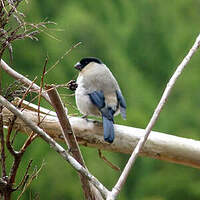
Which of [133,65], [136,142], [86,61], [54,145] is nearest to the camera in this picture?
[54,145]

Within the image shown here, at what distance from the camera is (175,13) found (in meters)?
8.97

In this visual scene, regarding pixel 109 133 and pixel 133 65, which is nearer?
pixel 109 133

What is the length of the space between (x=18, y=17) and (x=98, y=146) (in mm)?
717

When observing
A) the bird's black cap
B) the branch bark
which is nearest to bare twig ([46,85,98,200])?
the branch bark

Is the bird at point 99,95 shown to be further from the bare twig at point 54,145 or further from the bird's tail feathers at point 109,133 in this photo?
the bare twig at point 54,145

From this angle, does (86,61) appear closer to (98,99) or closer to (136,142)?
(98,99)

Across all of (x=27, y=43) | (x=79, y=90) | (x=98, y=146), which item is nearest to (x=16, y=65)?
(x=27, y=43)

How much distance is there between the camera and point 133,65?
813 centimetres

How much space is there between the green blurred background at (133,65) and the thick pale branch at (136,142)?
2.78 meters

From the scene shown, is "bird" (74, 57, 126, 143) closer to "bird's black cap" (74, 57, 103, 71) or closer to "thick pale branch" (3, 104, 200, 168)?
"bird's black cap" (74, 57, 103, 71)

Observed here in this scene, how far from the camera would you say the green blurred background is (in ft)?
19.3

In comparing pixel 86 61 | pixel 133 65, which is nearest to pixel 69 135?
pixel 86 61

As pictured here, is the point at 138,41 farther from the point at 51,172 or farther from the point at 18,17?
the point at 18,17

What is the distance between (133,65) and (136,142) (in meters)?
6.36
